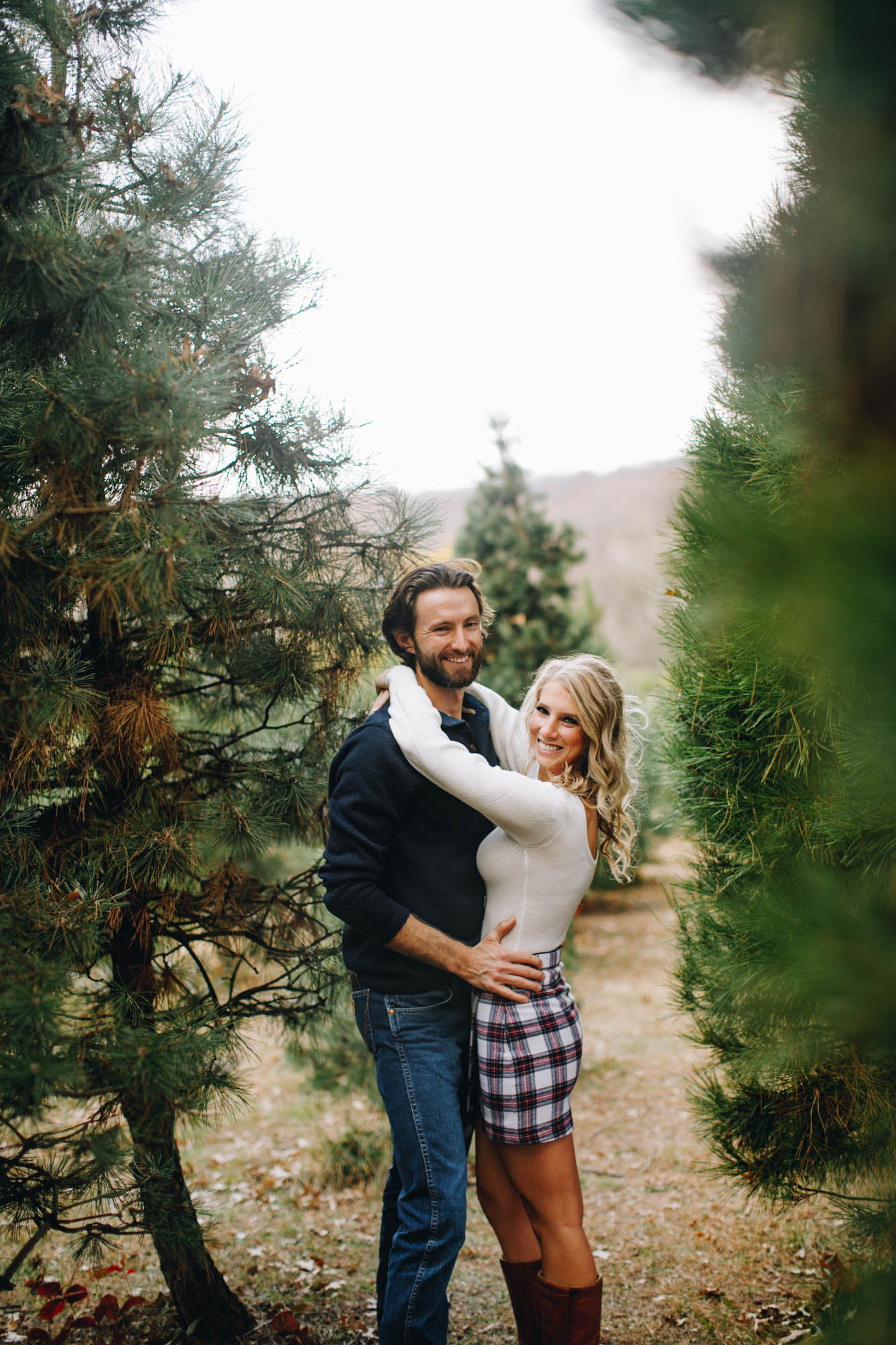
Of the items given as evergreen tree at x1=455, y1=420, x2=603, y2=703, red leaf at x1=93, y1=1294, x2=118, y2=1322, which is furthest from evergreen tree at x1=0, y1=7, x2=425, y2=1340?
evergreen tree at x1=455, y1=420, x2=603, y2=703

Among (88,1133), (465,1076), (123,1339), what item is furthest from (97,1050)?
(123,1339)

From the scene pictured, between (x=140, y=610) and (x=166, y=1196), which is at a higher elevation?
(x=140, y=610)

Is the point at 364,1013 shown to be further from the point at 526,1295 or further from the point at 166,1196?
the point at 526,1295

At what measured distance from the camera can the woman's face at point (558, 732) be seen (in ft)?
7.73

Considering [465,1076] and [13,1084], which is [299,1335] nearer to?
[465,1076]

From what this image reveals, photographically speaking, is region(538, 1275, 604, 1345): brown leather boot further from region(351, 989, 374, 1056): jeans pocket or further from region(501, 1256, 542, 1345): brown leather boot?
region(351, 989, 374, 1056): jeans pocket

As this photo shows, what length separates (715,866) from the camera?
9.20 ft

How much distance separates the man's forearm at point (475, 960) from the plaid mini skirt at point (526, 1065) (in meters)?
0.06

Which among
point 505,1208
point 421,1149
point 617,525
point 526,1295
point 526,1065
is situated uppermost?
point 617,525

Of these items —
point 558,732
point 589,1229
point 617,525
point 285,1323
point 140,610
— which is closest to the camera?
point 140,610

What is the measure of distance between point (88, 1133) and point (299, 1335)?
1.34m

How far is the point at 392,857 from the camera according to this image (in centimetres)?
234

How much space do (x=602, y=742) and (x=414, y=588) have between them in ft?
2.38

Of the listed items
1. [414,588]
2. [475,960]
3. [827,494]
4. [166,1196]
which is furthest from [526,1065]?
[827,494]
